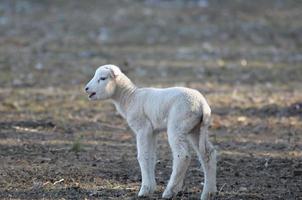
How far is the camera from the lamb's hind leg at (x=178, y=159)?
710 cm

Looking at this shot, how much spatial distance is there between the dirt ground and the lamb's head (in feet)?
2.88

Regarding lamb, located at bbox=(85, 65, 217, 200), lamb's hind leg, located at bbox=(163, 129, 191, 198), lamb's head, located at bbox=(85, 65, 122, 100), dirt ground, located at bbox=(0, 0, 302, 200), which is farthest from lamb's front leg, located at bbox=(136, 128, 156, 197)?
lamb's head, located at bbox=(85, 65, 122, 100)

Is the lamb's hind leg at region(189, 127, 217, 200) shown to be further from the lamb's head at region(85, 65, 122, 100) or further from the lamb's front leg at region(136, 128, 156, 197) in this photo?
the lamb's head at region(85, 65, 122, 100)

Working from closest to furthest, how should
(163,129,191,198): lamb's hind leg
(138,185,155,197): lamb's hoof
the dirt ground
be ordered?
(163,129,191,198): lamb's hind leg → (138,185,155,197): lamb's hoof → the dirt ground

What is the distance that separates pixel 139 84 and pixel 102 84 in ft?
25.6

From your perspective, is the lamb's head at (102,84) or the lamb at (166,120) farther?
the lamb's head at (102,84)

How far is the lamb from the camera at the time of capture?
23.4 feet

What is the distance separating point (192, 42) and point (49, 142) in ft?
39.2

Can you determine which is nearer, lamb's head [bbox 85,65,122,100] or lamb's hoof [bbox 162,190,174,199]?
lamb's hoof [bbox 162,190,174,199]

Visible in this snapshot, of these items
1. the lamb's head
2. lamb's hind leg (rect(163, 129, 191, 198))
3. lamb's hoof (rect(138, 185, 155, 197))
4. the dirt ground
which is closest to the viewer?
lamb's hind leg (rect(163, 129, 191, 198))

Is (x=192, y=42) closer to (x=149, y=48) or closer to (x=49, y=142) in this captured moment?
(x=149, y=48)

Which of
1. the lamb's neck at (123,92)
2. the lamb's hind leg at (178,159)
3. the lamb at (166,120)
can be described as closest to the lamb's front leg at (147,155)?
the lamb at (166,120)

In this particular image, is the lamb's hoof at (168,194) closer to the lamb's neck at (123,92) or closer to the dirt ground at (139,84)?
the dirt ground at (139,84)

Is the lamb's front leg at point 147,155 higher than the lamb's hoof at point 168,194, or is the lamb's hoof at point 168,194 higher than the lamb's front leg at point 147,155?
the lamb's front leg at point 147,155
